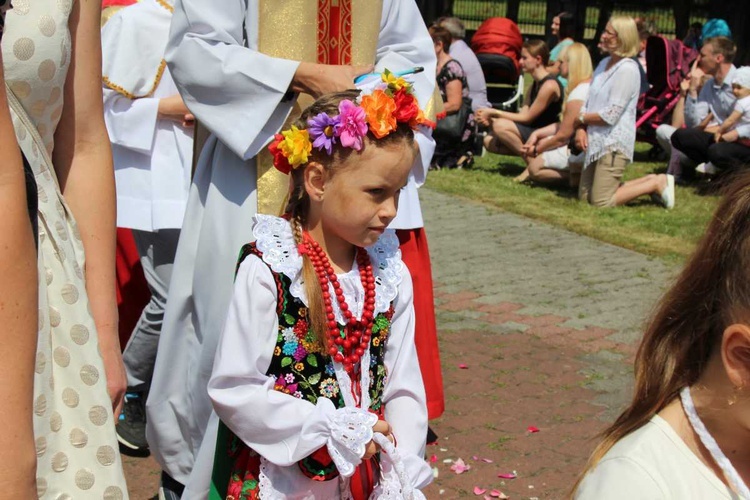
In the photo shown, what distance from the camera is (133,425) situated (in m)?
4.56

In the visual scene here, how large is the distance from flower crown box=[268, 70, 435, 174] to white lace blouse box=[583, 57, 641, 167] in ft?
26.0

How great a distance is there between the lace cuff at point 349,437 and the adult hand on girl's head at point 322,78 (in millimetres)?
1059

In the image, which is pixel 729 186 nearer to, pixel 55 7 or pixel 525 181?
pixel 55 7

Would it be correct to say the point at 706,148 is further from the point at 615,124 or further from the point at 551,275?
the point at 551,275

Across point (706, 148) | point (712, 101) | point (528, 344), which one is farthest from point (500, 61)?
point (528, 344)

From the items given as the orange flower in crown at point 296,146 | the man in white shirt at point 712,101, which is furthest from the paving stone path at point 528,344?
the man in white shirt at point 712,101

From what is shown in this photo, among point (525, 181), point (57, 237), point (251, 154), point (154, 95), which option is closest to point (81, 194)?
point (57, 237)

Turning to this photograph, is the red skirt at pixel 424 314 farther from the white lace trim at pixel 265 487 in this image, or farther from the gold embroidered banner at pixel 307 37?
the white lace trim at pixel 265 487

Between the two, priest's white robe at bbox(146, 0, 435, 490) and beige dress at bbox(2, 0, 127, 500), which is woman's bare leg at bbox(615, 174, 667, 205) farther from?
beige dress at bbox(2, 0, 127, 500)

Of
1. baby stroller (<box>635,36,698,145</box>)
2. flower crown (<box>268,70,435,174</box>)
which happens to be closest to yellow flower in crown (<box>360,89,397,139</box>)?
flower crown (<box>268,70,435,174</box>)

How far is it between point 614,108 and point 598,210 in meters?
1.00

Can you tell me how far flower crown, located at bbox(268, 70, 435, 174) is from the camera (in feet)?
8.70

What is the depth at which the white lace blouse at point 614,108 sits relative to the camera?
33.8 feet

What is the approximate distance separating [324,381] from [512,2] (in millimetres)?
28403
